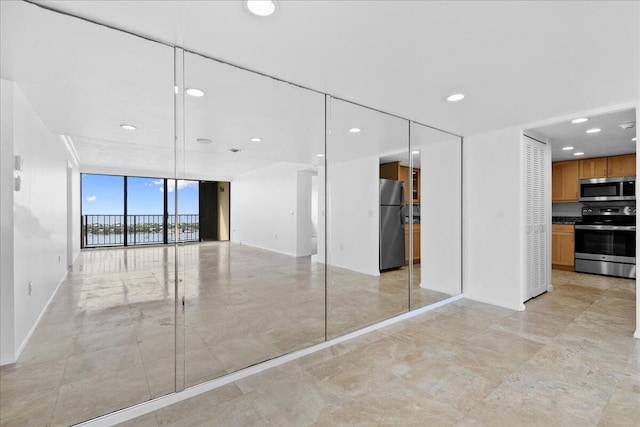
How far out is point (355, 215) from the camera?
5.57 meters

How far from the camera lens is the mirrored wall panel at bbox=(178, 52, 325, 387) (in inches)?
99.0

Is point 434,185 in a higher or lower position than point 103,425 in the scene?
higher

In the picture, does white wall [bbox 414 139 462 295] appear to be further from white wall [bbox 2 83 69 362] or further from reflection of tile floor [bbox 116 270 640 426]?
white wall [bbox 2 83 69 362]

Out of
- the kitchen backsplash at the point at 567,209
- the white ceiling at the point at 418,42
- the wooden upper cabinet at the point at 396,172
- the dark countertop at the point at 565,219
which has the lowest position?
the dark countertop at the point at 565,219

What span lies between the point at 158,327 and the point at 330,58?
117 inches

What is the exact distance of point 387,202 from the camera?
557cm

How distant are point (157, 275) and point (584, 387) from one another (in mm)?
5687

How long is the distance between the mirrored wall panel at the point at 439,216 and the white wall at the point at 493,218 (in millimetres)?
110

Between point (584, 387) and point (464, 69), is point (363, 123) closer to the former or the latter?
point (464, 69)

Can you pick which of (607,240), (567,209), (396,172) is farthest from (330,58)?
(567,209)

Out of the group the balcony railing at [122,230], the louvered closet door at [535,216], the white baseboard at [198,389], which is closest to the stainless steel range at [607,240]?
the louvered closet door at [535,216]

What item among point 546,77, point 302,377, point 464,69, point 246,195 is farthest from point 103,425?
point 246,195

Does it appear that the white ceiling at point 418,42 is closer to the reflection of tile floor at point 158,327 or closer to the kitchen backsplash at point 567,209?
the reflection of tile floor at point 158,327

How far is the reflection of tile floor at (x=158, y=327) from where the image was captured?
1.95m
